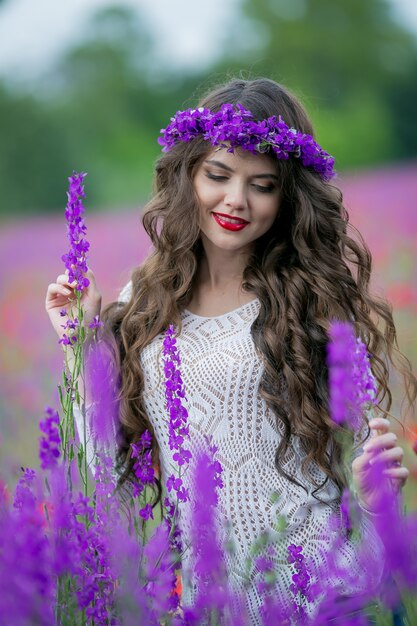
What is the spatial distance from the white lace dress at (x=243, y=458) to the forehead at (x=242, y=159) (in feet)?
1.35

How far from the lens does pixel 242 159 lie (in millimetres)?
2447

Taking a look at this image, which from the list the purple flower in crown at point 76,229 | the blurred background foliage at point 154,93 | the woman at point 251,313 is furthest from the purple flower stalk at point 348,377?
the blurred background foliage at point 154,93

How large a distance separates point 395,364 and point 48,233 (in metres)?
8.08

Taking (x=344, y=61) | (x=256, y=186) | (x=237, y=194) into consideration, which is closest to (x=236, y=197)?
(x=237, y=194)

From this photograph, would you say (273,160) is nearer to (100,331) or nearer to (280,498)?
(100,331)

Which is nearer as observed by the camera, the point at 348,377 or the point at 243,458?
the point at 348,377

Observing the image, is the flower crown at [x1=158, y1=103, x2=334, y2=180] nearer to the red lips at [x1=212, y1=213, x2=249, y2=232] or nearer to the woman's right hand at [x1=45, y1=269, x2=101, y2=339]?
the red lips at [x1=212, y1=213, x2=249, y2=232]

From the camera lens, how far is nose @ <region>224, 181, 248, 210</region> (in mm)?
2365

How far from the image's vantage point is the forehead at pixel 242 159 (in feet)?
8.02

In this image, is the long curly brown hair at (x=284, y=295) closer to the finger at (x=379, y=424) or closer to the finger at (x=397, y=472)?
the finger at (x=397, y=472)

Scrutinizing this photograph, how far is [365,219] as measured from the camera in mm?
7887

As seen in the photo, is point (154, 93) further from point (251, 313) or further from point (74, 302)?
point (74, 302)

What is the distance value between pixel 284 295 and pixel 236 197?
0.33 metres

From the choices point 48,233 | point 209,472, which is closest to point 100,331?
point 209,472
